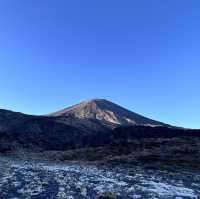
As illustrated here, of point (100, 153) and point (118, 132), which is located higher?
point (118, 132)

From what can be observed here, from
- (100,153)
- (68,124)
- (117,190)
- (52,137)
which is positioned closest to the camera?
(117,190)

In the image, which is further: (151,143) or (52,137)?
(52,137)

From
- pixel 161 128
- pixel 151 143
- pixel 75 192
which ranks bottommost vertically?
pixel 75 192

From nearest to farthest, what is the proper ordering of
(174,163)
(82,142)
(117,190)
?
(117,190)
(174,163)
(82,142)

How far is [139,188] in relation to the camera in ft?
77.9

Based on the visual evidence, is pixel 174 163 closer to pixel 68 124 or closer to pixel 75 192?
pixel 75 192

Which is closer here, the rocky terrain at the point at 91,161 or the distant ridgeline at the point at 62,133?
the rocky terrain at the point at 91,161

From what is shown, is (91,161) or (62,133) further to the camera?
(62,133)

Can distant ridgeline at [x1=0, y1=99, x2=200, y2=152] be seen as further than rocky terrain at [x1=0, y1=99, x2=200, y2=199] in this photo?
Yes

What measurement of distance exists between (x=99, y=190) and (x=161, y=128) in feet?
322

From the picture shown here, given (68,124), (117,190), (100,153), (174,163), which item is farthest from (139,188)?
(68,124)

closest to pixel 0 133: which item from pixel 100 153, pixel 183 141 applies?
pixel 100 153

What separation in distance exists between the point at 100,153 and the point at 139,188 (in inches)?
1943

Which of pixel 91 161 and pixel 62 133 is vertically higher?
pixel 62 133
